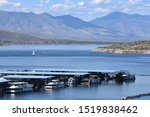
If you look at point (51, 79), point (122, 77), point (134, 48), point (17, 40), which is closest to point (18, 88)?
point (51, 79)

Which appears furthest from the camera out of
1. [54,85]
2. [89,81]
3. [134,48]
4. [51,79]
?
[134,48]

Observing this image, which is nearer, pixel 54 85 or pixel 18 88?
pixel 18 88

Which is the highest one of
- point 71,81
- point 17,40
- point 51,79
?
point 17,40

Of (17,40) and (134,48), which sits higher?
(17,40)

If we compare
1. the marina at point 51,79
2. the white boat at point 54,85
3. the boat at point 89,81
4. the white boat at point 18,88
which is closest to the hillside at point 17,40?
the marina at point 51,79

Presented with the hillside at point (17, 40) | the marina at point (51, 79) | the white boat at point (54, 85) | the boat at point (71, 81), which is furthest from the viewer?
the hillside at point (17, 40)

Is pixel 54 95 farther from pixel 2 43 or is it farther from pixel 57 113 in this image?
pixel 2 43

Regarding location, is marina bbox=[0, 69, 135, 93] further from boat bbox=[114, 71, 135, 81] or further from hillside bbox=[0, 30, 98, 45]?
hillside bbox=[0, 30, 98, 45]

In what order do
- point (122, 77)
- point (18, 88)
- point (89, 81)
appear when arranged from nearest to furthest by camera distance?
point (18, 88)
point (89, 81)
point (122, 77)

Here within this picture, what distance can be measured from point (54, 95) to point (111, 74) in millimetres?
10734

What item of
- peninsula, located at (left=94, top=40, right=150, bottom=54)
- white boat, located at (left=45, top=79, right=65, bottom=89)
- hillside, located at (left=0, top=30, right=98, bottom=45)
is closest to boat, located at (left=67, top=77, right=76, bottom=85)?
white boat, located at (left=45, top=79, right=65, bottom=89)

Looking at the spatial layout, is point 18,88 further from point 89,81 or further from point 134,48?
point 134,48

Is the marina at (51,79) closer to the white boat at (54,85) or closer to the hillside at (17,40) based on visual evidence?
the white boat at (54,85)

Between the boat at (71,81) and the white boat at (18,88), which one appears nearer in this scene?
the white boat at (18,88)
